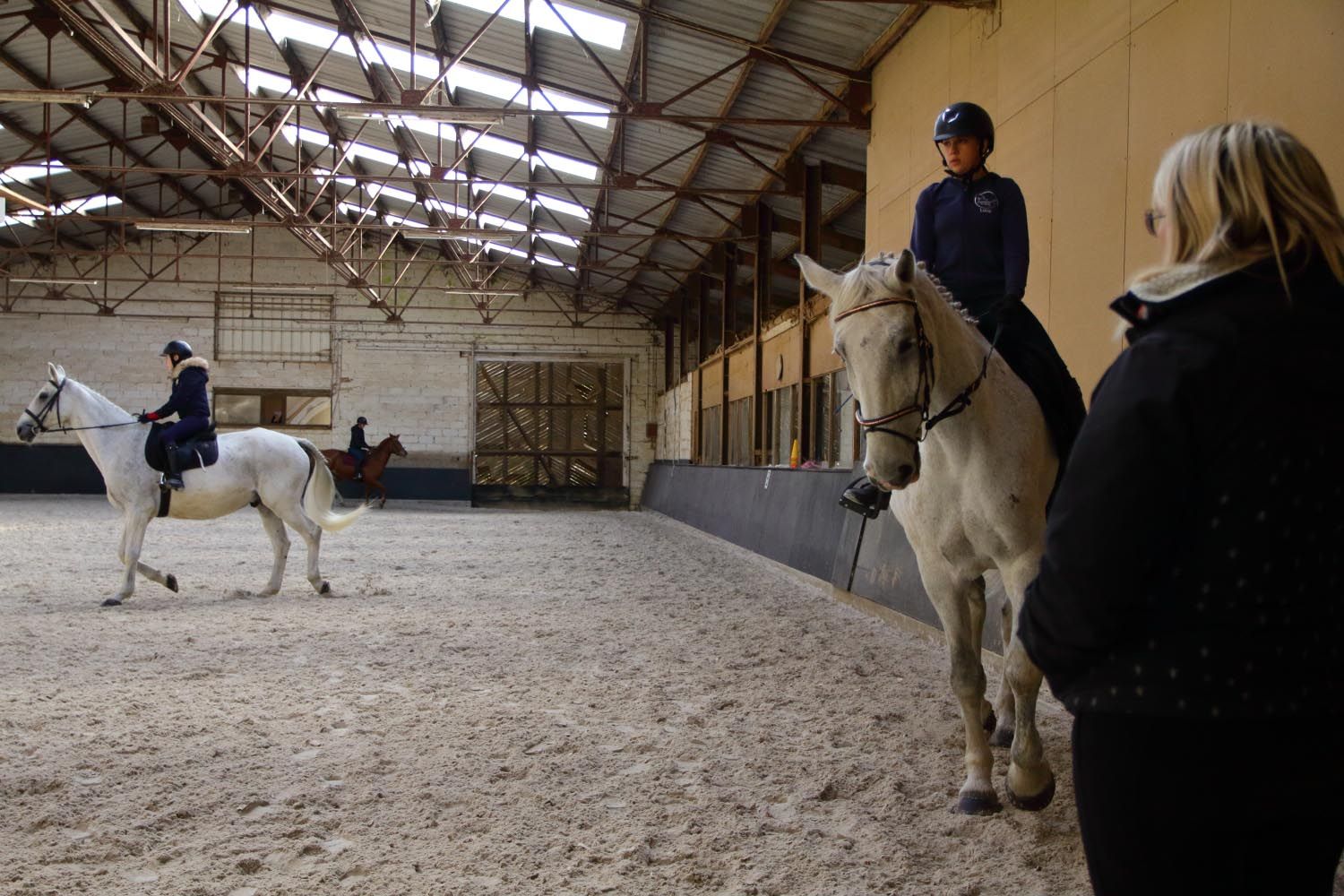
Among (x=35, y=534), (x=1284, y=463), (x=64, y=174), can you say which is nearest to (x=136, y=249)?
(x=64, y=174)

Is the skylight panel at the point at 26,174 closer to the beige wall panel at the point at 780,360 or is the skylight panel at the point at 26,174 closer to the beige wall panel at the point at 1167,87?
the beige wall panel at the point at 780,360

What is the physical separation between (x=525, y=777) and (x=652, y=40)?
10623mm

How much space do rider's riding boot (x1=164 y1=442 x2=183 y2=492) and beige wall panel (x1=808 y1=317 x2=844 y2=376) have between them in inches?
338

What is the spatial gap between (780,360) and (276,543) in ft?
33.3

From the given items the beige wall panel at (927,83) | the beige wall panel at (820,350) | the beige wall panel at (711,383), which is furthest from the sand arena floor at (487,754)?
the beige wall panel at (711,383)

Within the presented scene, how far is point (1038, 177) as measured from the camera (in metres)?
8.26

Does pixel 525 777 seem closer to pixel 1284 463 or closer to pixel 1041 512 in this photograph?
pixel 1041 512

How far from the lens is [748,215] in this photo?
1922 centimetres

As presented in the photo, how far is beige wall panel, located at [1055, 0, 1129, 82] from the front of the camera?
23.1ft

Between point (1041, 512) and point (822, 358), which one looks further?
point (822, 358)

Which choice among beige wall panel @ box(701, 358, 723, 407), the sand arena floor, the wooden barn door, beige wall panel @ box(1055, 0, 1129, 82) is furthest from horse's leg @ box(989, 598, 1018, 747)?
the wooden barn door

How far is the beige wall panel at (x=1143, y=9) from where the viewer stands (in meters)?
6.51

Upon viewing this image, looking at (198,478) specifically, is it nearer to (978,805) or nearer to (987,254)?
(987,254)

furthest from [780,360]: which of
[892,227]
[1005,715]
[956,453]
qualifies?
[956,453]
